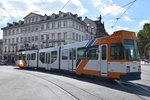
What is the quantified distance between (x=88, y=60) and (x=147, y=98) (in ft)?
29.8

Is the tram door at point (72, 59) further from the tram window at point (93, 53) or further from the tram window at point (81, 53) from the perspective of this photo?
the tram window at point (93, 53)

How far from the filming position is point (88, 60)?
19.9 meters

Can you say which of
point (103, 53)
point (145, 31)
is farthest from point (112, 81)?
point (145, 31)

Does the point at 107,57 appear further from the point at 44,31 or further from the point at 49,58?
the point at 44,31

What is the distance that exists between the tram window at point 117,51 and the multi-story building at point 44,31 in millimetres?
46631

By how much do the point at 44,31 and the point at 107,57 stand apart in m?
57.2

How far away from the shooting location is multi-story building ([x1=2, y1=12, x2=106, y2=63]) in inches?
2653

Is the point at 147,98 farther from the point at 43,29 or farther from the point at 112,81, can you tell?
the point at 43,29

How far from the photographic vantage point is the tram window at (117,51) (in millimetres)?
16036

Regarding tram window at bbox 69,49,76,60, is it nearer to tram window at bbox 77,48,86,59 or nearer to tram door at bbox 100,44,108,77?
tram window at bbox 77,48,86,59

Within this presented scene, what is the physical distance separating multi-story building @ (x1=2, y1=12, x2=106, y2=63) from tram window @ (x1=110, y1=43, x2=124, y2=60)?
46.6 metres

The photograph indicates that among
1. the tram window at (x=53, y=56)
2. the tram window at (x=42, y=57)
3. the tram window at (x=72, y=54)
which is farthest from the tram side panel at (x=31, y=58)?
the tram window at (x=72, y=54)

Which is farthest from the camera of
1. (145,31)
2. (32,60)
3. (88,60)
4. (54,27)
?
(145,31)

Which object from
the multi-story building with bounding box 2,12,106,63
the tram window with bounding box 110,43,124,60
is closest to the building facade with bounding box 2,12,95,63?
the multi-story building with bounding box 2,12,106,63
